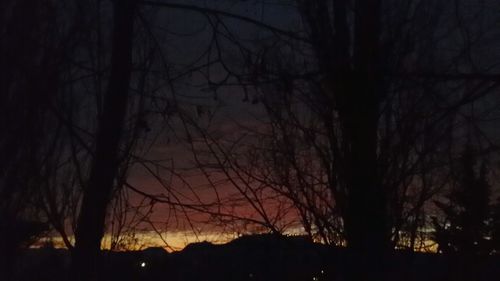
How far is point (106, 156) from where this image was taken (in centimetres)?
827

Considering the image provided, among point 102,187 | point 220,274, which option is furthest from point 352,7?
point 220,274

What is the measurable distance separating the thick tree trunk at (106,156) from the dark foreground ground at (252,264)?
33 centimetres

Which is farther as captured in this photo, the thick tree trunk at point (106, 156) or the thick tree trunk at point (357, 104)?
the thick tree trunk at point (106, 156)

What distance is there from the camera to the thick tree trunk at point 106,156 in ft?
26.8

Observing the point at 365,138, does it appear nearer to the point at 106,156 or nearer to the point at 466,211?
the point at 466,211

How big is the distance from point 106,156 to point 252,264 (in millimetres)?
2276

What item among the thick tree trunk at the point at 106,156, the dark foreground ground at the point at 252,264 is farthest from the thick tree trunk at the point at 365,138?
the thick tree trunk at the point at 106,156

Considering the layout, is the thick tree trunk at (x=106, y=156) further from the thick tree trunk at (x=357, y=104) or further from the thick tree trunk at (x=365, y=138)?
the thick tree trunk at (x=365, y=138)

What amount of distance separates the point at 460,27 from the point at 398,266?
2084 mm

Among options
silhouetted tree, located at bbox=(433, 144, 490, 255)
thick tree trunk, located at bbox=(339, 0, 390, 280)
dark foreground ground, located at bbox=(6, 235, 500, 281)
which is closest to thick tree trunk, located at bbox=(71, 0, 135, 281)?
dark foreground ground, located at bbox=(6, 235, 500, 281)

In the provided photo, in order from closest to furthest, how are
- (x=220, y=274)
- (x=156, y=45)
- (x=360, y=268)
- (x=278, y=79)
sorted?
1. (x=278, y=79)
2. (x=360, y=268)
3. (x=156, y=45)
4. (x=220, y=274)

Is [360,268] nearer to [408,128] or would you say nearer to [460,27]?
[408,128]

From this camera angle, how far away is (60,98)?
820 cm

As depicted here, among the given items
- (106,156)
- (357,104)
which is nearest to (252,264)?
(106,156)
